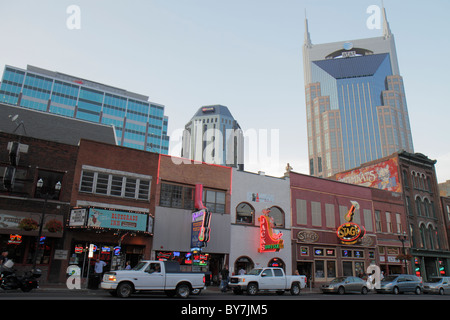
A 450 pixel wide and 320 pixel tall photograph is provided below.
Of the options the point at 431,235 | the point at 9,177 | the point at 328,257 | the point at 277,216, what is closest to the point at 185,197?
the point at 277,216

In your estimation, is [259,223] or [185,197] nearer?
[185,197]

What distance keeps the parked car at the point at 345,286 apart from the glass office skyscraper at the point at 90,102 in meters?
84.5

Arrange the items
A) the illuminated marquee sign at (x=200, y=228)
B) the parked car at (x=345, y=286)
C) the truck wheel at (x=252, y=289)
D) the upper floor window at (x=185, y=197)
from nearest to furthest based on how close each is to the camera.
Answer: the truck wheel at (x=252, y=289) < the illuminated marquee sign at (x=200, y=228) < the parked car at (x=345, y=286) < the upper floor window at (x=185, y=197)

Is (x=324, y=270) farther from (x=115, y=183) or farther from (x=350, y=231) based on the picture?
(x=115, y=183)

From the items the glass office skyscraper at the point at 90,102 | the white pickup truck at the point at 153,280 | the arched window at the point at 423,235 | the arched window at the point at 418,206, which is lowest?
the white pickup truck at the point at 153,280

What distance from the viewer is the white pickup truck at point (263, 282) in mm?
21906

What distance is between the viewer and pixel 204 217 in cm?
2569

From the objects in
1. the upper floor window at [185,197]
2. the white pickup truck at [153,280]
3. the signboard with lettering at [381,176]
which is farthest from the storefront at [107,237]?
the signboard with lettering at [381,176]

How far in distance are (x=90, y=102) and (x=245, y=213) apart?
335 ft

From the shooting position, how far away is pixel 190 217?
28719 millimetres

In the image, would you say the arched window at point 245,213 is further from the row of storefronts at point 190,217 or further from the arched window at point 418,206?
the arched window at point 418,206

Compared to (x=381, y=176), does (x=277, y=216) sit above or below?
below
